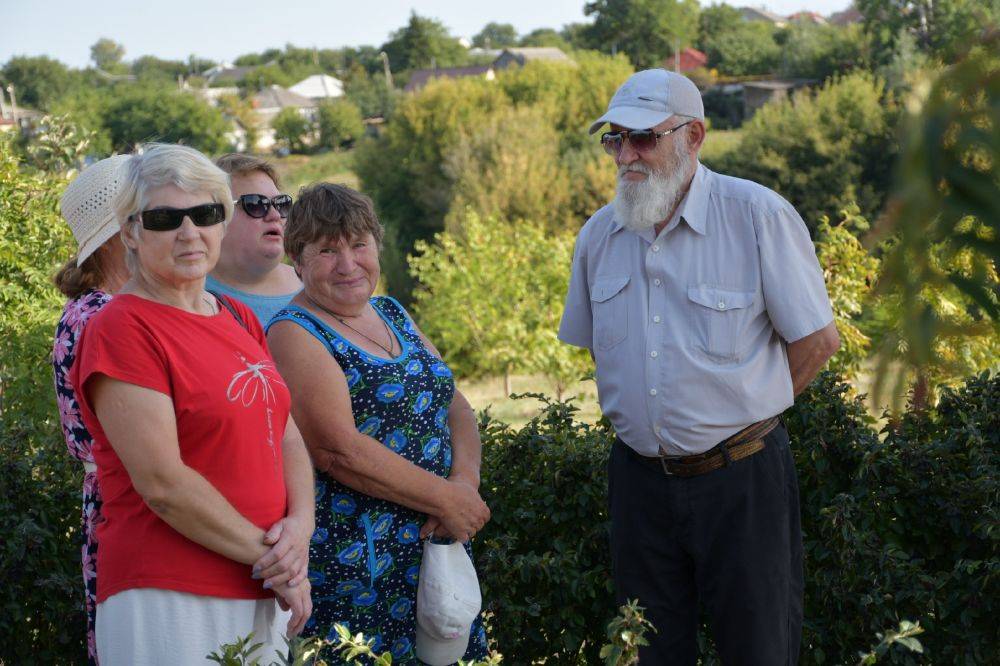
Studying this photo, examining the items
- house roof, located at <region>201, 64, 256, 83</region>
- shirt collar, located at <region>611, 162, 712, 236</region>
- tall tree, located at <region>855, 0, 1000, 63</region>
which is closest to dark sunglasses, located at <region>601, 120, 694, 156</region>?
shirt collar, located at <region>611, 162, 712, 236</region>

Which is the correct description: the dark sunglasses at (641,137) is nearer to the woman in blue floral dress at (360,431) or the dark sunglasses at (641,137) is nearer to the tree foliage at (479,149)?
the woman in blue floral dress at (360,431)

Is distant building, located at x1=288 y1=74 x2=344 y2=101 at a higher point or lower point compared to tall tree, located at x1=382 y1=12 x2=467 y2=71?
lower

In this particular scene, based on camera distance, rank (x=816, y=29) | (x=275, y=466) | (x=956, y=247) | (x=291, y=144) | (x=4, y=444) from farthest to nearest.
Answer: (x=291, y=144)
(x=816, y=29)
(x=4, y=444)
(x=275, y=466)
(x=956, y=247)

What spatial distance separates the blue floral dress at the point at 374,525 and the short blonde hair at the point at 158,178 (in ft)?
1.68

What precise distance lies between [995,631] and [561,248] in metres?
19.3

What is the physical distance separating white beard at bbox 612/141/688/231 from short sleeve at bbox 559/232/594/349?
225 millimetres

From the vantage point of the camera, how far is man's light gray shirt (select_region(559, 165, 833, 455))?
2.80 m

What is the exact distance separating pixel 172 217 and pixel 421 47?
112550mm

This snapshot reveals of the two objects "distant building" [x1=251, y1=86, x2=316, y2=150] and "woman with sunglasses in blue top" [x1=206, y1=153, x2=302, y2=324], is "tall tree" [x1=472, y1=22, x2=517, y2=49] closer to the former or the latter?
"distant building" [x1=251, y1=86, x2=316, y2=150]

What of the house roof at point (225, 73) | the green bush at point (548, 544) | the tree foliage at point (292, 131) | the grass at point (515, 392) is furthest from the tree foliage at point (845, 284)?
the house roof at point (225, 73)

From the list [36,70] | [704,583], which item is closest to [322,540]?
[704,583]

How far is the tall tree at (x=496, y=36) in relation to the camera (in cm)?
18450

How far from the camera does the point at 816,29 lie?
60.4m

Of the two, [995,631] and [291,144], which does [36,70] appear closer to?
[291,144]
